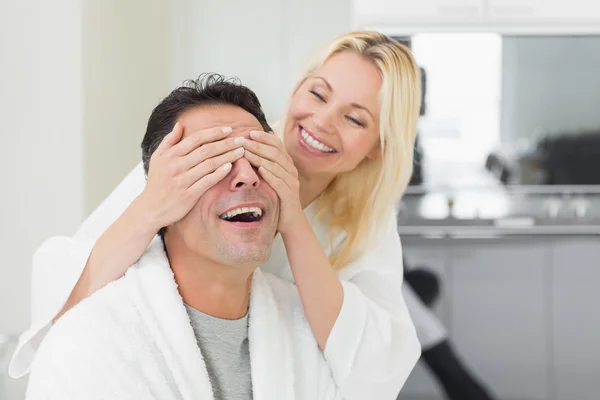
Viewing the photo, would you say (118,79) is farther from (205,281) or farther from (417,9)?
(205,281)

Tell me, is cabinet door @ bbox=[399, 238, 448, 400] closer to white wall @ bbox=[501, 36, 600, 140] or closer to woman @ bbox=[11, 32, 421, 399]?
white wall @ bbox=[501, 36, 600, 140]

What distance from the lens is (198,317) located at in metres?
1.31

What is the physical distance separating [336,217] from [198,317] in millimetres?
502

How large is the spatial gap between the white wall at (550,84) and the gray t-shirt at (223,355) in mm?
1673

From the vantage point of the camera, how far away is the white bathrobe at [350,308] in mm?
1365

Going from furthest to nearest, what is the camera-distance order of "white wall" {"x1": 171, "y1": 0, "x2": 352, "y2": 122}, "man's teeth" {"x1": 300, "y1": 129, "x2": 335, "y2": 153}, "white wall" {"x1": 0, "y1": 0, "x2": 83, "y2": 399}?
"white wall" {"x1": 171, "y1": 0, "x2": 352, "y2": 122} < "white wall" {"x1": 0, "y1": 0, "x2": 83, "y2": 399} < "man's teeth" {"x1": 300, "y1": 129, "x2": 335, "y2": 153}

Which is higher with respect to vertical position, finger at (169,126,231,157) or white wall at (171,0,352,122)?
white wall at (171,0,352,122)

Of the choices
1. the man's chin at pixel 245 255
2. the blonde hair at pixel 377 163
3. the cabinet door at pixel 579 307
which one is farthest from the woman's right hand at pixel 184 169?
the cabinet door at pixel 579 307

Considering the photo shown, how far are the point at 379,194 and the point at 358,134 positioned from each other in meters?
0.19

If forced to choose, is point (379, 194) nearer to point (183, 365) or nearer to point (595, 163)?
point (183, 365)

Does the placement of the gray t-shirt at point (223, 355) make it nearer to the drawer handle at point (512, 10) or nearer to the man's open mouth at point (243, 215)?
the man's open mouth at point (243, 215)

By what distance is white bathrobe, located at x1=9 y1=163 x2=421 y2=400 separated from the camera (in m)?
1.37

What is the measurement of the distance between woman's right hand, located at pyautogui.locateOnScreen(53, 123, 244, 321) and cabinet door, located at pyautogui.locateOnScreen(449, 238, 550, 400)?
5.42 ft

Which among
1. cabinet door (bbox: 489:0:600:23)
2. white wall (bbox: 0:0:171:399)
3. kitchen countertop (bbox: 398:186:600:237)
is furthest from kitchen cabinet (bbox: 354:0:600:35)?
white wall (bbox: 0:0:171:399)
